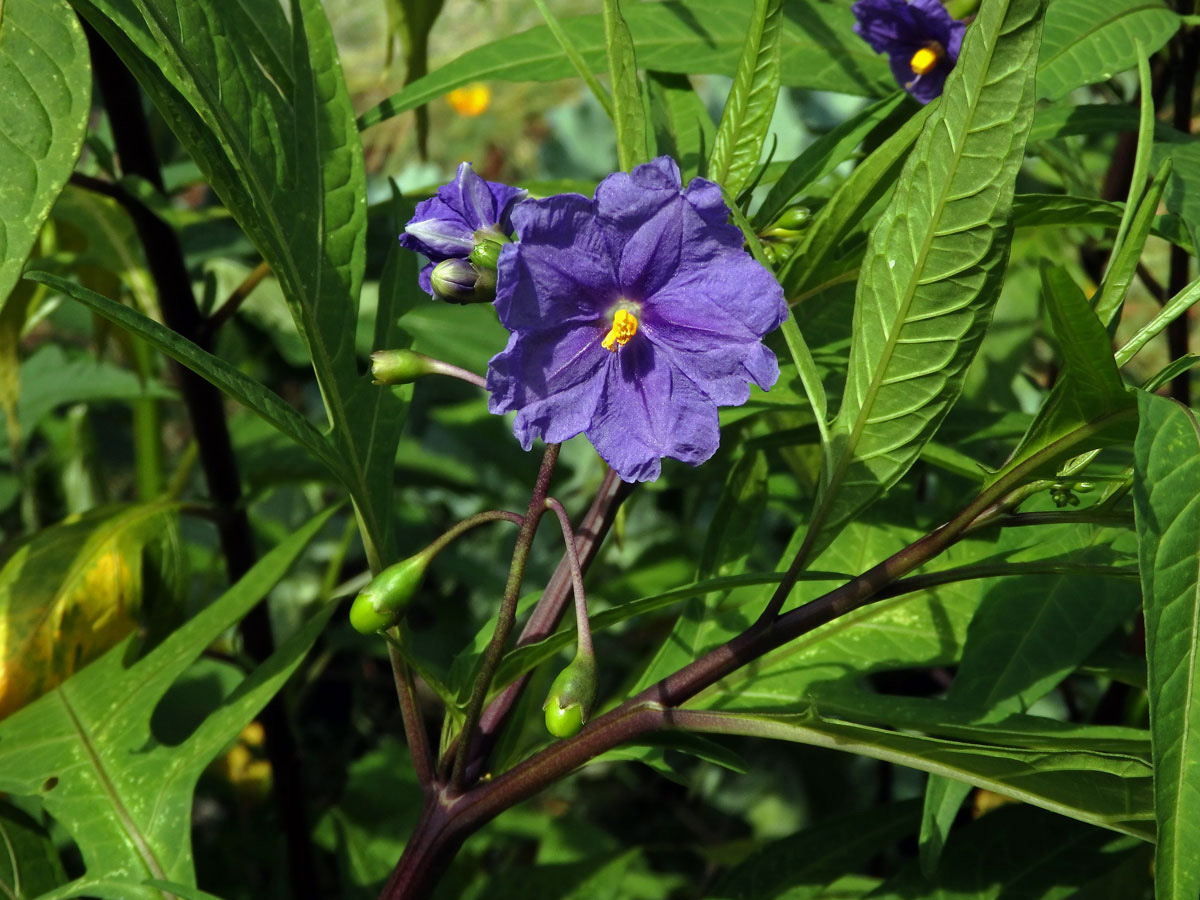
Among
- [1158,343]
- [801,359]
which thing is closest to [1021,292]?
[801,359]

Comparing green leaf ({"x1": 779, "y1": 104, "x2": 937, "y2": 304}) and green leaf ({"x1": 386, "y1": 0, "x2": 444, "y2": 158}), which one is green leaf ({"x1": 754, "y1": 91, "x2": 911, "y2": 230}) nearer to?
green leaf ({"x1": 779, "y1": 104, "x2": 937, "y2": 304})

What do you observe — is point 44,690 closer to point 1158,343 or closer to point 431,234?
point 431,234

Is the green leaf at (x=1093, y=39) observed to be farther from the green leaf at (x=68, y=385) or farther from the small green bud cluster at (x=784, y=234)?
the green leaf at (x=68, y=385)

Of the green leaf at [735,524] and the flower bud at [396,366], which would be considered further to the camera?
the green leaf at [735,524]

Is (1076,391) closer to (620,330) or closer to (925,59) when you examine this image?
(620,330)

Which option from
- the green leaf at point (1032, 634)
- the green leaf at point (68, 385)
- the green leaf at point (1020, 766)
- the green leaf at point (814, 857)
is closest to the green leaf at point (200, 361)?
the green leaf at point (1020, 766)
